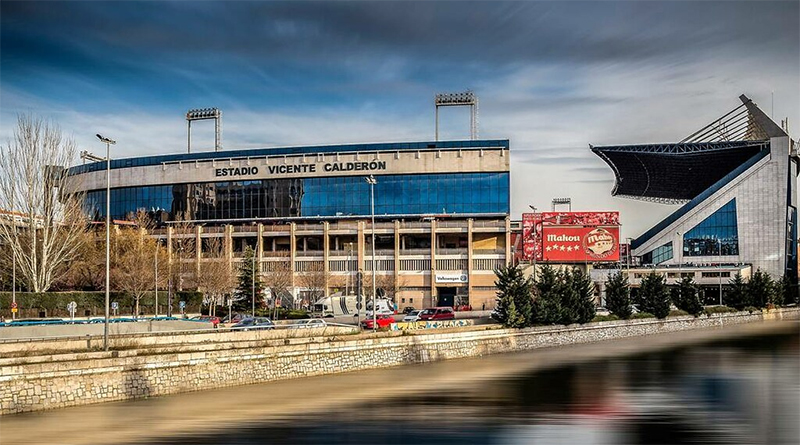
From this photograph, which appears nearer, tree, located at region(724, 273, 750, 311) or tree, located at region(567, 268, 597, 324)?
tree, located at region(567, 268, 597, 324)

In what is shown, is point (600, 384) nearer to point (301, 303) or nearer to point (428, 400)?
point (428, 400)

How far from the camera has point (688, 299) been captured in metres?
92.7

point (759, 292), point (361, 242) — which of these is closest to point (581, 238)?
point (759, 292)

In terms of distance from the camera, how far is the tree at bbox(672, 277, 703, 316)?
92438 mm

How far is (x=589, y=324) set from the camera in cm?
7219

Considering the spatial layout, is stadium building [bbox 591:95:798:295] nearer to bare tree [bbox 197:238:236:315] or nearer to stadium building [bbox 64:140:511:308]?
stadium building [bbox 64:140:511:308]

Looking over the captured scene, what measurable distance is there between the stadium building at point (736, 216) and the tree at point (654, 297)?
37987mm

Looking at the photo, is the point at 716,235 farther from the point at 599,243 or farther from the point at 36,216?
the point at 36,216

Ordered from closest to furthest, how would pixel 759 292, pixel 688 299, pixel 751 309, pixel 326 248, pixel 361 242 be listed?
pixel 688 299, pixel 361 242, pixel 326 248, pixel 751 309, pixel 759 292

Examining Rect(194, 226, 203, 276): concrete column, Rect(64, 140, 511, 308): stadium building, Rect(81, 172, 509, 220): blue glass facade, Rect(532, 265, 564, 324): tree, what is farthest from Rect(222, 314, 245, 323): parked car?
Rect(81, 172, 509, 220): blue glass facade

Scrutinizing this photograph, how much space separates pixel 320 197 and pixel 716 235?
65.4m

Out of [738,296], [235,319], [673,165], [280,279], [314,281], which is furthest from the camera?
[673,165]

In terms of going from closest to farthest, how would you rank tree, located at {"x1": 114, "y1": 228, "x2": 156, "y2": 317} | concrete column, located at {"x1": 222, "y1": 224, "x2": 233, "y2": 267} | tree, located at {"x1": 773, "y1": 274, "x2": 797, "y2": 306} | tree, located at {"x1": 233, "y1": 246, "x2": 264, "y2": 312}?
tree, located at {"x1": 114, "y1": 228, "x2": 156, "y2": 317}, tree, located at {"x1": 233, "y1": 246, "x2": 264, "y2": 312}, concrete column, located at {"x1": 222, "y1": 224, "x2": 233, "y2": 267}, tree, located at {"x1": 773, "y1": 274, "x2": 797, "y2": 306}

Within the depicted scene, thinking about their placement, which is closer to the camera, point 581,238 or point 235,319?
point 235,319
